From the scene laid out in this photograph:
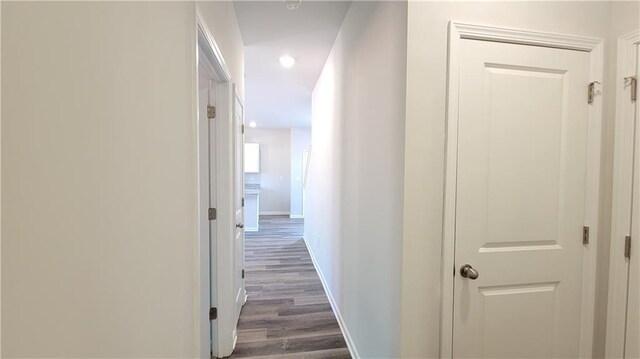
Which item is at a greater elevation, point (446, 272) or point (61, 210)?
point (61, 210)

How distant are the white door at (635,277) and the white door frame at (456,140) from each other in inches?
4.9

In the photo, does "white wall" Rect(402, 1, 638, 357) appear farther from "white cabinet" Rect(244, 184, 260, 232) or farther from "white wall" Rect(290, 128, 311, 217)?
"white wall" Rect(290, 128, 311, 217)

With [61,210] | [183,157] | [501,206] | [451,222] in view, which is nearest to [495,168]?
[501,206]

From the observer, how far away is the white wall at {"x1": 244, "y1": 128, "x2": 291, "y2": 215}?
783 centimetres

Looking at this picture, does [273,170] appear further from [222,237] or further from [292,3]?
[292,3]

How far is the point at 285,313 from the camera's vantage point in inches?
100

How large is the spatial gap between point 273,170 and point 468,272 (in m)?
7.09

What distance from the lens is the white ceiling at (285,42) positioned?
197 centimetres

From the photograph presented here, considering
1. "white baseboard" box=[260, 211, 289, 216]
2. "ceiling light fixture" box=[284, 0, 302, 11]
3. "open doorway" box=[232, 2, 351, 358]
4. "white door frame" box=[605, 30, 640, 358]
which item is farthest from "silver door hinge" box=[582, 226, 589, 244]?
"white baseboard" box=[260, 211, 289, 216]

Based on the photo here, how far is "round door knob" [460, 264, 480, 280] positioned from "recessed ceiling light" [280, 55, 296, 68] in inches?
99.2

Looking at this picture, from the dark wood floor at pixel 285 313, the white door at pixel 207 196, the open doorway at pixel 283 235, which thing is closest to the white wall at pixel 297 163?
the open doorway at pixel 283 235

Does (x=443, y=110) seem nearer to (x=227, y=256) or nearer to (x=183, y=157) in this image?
(x=183, y=157)

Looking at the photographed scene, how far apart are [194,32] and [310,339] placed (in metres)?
2.25

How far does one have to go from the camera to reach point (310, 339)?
85.1 inches
